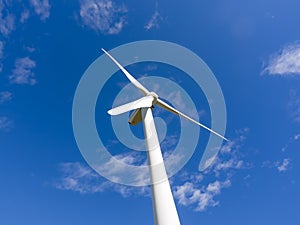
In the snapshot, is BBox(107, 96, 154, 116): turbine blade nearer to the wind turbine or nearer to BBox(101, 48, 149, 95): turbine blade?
the wind turbine

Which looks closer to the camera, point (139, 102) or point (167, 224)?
point (167, 224)

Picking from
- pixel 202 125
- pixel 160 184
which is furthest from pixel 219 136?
pixel 160 184

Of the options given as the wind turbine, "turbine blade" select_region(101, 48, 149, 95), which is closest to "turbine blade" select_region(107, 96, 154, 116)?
the wind turbine

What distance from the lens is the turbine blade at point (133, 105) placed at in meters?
27.1

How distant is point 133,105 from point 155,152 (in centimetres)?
606

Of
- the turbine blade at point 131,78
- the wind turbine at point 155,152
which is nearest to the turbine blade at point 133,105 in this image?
the wind turbine at point 155,152

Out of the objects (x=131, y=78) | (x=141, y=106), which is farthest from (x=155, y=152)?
(x=131, y=78)

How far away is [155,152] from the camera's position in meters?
22.7

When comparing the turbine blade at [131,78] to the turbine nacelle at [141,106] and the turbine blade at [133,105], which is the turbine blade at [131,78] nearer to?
the turbine nacelle at [141,106]

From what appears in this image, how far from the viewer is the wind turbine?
19.3 m

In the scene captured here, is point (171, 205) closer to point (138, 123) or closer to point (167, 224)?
point (167, 224)

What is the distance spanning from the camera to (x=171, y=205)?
64.6ft

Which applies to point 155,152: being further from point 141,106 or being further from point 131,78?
point 131,78

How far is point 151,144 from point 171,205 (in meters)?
5.25
